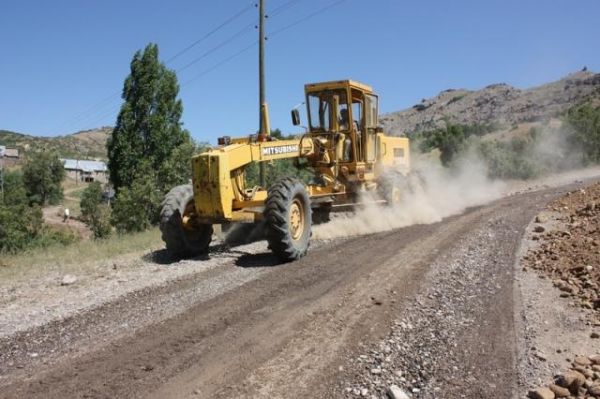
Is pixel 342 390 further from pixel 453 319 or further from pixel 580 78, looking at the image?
pixel 580 78

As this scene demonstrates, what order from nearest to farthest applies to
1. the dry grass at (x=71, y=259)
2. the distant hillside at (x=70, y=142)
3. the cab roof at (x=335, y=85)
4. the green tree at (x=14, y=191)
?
the dry grass at (x=71, y=259), the cab roof at (x=335, y=85), the green tree at (x=14, y=191), the distant hillside at (x=70, y=142)

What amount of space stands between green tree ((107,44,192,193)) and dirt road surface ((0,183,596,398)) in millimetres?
21550

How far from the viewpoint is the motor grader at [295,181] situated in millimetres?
8953

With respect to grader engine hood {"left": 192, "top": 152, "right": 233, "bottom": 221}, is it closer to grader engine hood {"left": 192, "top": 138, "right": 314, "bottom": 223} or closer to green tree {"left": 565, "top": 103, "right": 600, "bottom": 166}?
grader engine hood {"left": 192, "top": 138, "right": 314, "bottom": 223}

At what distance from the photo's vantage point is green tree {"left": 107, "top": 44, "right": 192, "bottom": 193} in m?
28.5

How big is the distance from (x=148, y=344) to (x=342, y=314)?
2085mm

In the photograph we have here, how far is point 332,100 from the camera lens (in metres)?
12.9

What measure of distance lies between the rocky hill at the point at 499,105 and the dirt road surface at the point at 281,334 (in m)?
55.0

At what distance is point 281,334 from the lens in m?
5.36

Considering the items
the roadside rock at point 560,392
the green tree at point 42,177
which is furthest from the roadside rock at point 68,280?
the green tree at point 42,177

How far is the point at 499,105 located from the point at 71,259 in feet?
273

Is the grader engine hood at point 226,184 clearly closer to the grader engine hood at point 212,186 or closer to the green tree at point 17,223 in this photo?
the grader engine hood at point 212,186

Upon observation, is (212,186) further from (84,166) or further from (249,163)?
(84,166)

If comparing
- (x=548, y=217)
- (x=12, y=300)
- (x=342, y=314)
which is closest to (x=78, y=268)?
(x=12, y=300)
